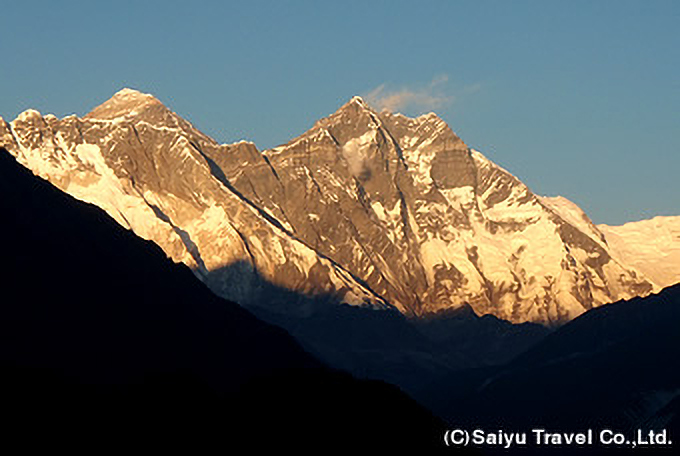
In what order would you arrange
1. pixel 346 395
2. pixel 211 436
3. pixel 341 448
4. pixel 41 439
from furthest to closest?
pixel 346 395, pixel 341 448, pixel 211 436, pixel 41 439

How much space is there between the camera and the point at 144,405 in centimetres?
12556

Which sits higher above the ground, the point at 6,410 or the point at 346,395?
the point at 346,395

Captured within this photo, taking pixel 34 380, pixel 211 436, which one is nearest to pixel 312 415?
pixel 211 436

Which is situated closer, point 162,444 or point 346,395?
point 162,444

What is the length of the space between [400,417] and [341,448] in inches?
585

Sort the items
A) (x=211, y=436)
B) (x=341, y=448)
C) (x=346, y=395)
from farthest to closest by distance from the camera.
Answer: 1. (x=346, y=395)
2. (x=341, y=448)
3. (x=211, y=436)

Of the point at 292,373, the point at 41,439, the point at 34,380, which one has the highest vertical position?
the point at 292,373

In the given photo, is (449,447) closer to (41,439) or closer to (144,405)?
(144,405)

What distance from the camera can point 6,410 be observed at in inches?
4493

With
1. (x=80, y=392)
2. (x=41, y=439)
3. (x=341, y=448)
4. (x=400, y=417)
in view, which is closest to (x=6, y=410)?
(x=41, y=439)

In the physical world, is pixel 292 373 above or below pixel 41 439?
above

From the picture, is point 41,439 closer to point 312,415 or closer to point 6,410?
point 6,410

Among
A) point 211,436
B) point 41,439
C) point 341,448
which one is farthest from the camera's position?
point 341,448

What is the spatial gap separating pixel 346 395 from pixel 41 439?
38.9 m
